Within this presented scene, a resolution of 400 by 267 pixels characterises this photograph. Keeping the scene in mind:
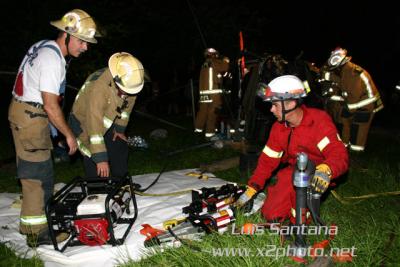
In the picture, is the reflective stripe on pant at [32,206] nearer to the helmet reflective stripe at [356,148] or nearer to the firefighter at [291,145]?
the firefighter at [291,145]

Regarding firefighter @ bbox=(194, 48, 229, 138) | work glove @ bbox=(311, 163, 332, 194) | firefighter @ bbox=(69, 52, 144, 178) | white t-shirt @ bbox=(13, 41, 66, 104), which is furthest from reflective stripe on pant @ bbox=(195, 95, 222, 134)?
work glove @ bbox=(311, 163, 332, 194)

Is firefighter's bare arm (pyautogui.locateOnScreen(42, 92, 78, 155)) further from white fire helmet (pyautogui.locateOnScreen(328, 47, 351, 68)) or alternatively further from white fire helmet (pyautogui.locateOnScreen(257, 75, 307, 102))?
white fire helmet (pyautogui.locateOnScreen(328, 47, 351, 68))

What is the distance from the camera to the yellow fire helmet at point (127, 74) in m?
A: 4.07

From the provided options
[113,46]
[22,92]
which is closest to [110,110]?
[22,92]

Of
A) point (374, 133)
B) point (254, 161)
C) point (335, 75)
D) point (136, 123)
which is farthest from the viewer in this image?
point (136, 123)

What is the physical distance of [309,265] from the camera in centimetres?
285

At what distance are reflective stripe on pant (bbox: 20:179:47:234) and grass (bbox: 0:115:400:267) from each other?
30 centimetres

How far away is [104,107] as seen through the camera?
413 cm

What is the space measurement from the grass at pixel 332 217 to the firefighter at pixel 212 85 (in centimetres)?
123

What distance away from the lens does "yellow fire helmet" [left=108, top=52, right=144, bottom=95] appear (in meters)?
4.07

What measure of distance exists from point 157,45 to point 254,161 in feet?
39.6

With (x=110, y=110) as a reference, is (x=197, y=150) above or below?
below

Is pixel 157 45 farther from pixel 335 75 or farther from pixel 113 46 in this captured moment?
pixel 335 75

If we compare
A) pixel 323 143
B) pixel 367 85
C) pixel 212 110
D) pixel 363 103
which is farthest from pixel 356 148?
pixel 323 143
